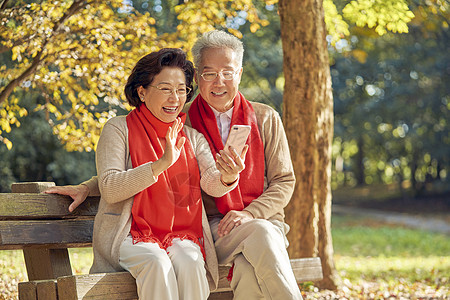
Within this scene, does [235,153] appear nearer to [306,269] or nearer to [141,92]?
[141,92]

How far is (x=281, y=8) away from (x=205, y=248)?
11.9ft

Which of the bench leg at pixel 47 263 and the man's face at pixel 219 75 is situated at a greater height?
the man's face at pixel 219 75

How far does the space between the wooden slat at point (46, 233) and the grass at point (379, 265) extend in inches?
69.2

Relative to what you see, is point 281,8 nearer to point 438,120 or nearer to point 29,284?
point 29,284

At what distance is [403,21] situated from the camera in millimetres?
7117

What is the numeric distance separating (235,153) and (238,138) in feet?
0.57

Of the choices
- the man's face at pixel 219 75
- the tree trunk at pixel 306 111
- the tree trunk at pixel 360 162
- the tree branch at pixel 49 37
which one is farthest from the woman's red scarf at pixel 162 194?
the tree trunk at pixel 360 162

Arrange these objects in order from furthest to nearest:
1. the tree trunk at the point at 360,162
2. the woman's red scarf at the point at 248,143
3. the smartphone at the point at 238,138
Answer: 1. the tree trunk at the point at 360,162
2. the woman's red scarf at the point at 248,143
3. the smartphone at the point at 238,138

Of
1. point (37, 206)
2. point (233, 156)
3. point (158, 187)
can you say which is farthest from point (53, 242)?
point (233, 156)

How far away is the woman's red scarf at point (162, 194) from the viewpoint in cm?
358

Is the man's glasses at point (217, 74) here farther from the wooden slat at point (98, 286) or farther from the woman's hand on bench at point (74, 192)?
the wooden slat at point (98, 286)

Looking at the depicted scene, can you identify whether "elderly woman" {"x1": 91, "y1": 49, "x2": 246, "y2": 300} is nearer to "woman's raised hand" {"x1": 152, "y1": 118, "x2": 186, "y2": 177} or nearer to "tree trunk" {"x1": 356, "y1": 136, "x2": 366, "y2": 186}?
"woman's raised hand" {"x1": 152, "y1": 118, "x2": 186, "y2": 177}

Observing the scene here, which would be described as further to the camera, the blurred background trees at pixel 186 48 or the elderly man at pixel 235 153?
the blurred background trees at pixel 186 48

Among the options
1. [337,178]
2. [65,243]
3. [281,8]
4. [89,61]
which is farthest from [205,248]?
[337,178]
